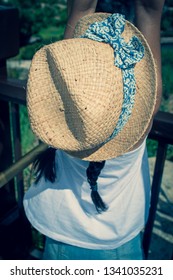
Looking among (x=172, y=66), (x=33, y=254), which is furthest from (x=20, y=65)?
(x=33, y=254)

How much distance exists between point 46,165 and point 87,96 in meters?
0.57

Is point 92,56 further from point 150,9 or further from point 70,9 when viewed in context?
point 70,9

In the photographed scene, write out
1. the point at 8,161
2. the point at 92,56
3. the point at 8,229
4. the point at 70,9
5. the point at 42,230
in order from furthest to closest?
the point at 8,229, the point at 8,161, the point at 42,230, the point at 70,9, the point at 92,56

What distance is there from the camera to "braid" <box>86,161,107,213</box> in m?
1.38

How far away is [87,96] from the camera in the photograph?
1.18m

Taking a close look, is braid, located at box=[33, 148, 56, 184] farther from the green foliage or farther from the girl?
the green foliage

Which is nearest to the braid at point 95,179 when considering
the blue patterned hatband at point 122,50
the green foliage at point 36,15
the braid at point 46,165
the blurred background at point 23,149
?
the blue patterned hatband at point 122,50

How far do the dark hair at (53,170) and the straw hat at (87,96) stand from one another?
0.25 feet

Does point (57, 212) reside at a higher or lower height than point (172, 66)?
higher

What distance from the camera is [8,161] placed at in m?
2.20

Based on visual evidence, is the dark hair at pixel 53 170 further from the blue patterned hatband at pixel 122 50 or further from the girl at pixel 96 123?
the blue patterned hatband at pixel 122 50

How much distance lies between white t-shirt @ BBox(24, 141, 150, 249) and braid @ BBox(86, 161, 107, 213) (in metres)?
0.03

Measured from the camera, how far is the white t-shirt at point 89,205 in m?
1.49
